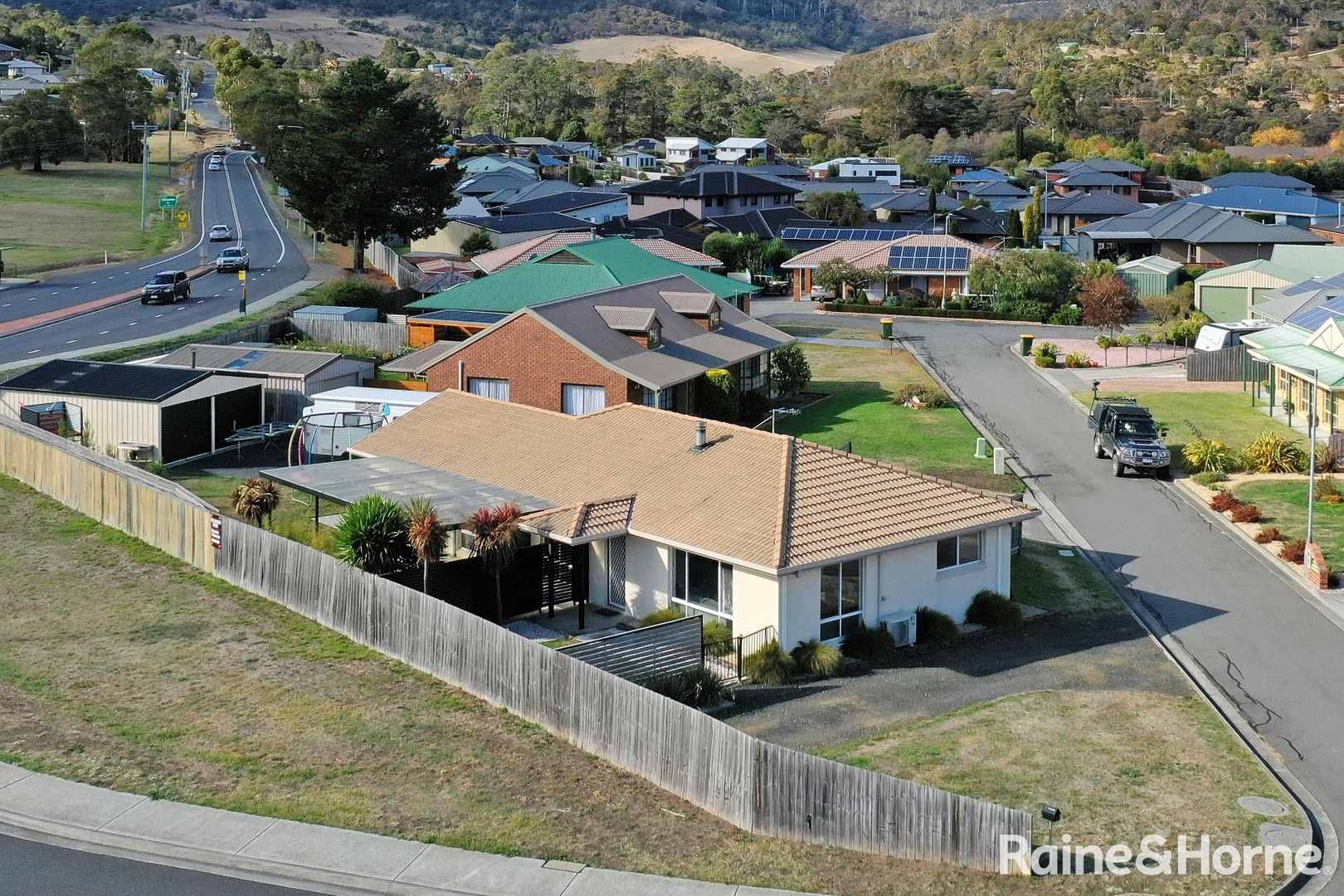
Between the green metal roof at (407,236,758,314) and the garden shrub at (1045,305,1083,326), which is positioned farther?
the garden shrub at (1045,305,1083,326)

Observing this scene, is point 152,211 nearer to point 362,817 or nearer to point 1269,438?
point 1269,438

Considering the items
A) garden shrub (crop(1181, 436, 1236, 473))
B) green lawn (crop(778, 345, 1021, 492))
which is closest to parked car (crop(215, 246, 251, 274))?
green lawn (crop(778, 345, 1021, 492))

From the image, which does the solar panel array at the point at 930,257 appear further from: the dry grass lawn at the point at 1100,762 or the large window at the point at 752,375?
the dry grass lawn at the point at 1100,762

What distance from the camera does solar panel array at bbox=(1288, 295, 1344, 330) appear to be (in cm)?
5166

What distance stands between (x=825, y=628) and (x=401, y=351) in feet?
122

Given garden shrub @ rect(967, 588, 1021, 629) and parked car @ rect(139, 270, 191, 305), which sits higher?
parked car @ rect(139, 270, 191, 305)

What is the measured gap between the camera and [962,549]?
3044cm

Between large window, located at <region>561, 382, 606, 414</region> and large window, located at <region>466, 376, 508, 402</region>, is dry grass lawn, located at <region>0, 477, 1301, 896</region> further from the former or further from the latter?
large window, located at <region>466, 376, 508, 402</region>

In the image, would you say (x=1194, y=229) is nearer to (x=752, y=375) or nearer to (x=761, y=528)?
(x=752, y=375)

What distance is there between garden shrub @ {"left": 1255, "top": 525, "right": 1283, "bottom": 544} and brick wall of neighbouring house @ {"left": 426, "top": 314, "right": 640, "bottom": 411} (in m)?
18.0

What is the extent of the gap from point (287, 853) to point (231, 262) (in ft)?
226

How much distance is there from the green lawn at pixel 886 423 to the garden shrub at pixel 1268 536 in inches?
280

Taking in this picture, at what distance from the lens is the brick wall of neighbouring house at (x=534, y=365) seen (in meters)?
46.4

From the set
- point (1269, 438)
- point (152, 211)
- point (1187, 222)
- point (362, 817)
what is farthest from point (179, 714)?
point (152, 211)
